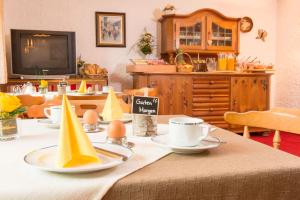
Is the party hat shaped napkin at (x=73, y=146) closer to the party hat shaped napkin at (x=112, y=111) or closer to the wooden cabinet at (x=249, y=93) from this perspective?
the party hat shaped napkin at (x=112, y=111)

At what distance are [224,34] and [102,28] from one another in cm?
179

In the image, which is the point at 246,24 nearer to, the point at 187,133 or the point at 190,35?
the point at 190,35

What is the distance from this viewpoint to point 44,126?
135 cm

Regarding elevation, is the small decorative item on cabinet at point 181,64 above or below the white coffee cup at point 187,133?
above

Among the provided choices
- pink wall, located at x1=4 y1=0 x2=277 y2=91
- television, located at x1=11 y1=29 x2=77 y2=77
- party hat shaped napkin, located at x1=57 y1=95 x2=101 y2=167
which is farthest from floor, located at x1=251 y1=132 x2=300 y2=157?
party hat shaped napkin, located at x1=57 y1=95 x2=101 y2=167

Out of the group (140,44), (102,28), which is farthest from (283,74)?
(102,28)

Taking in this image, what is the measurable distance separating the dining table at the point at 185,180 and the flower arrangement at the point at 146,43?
4146 millimetres

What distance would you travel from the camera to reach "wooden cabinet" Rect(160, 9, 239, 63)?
15.7 ft

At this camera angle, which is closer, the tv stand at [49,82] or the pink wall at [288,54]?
the tv stand at [49,82]

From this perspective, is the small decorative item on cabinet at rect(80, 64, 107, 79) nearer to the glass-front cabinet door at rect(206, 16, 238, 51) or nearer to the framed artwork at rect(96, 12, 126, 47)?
the framed artwork at rect(96, 12, 126, 47)

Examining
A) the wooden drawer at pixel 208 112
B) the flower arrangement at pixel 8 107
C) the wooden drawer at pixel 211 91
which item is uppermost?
the flower arrangement at pixel 8 107

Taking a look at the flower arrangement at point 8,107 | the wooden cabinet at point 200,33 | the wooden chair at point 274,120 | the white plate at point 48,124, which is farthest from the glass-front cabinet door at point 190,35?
the flower arrangement at point 8,107

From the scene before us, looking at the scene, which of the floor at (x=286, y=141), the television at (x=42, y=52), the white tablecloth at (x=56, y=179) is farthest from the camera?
the television at (x=42, y=52)

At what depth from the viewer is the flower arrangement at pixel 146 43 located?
16.2ft
